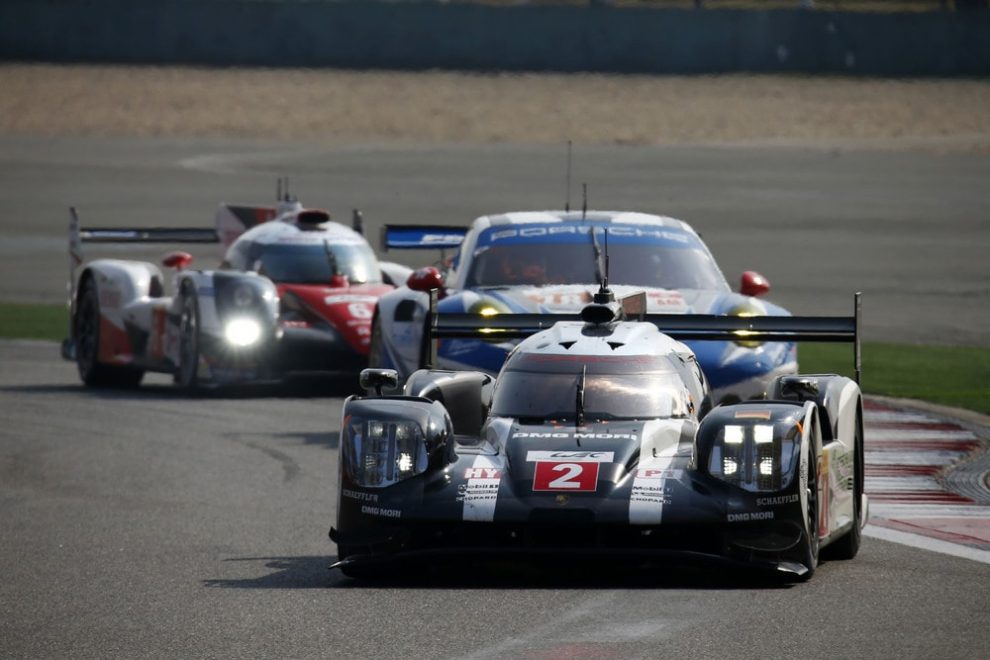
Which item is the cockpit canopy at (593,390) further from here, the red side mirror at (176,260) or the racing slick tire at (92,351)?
the red side mirror at (176,260)

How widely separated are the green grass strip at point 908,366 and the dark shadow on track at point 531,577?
7.88m

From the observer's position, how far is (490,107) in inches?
1865

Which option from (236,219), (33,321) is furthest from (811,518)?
(33,321)

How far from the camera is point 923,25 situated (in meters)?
45.8

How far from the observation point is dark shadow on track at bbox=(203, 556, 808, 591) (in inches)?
377

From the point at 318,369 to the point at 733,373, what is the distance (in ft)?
19.1

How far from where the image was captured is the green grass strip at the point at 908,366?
61.3 ft

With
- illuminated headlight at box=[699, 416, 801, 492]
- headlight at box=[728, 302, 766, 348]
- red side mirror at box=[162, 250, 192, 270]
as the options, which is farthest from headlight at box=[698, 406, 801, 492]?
red side mirror at box=[162, 250, 192, 270]

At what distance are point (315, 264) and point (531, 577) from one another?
10663mm

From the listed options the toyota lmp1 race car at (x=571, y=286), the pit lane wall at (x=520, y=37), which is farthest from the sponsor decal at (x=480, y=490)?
the pit lane wall at (x=520, y=37)

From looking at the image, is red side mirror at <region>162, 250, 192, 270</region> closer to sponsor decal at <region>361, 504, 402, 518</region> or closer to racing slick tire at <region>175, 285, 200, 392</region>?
racing slick tire at <region>175, 285, 200, 392</region>

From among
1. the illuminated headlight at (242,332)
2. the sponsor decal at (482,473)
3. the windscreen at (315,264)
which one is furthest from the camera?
the windscreen at (315,264)

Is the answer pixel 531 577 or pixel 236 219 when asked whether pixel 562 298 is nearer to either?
pixel 531 577

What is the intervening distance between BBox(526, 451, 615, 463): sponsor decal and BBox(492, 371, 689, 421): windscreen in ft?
1.97
